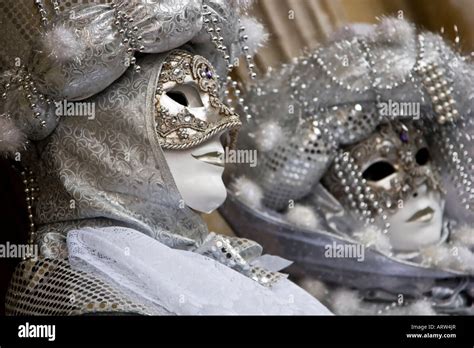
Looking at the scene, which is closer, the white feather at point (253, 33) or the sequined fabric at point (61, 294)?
the sequined fabric at point (61, 294)

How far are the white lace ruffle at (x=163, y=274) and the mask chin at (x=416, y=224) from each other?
2.30 ft

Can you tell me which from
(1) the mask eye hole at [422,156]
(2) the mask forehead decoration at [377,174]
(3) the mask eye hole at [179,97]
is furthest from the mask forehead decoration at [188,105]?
(1) the mask eye hole at [422,156]

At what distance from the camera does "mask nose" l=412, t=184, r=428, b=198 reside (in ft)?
9.31

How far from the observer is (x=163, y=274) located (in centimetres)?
209

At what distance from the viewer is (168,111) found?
7.18 ft

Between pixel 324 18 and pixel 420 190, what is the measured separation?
15.9 inches

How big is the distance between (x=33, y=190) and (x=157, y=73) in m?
0.28

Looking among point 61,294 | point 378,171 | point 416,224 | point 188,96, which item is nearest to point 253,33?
point 188,96

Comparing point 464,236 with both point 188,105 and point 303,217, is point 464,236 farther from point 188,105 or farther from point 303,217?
point 188,105

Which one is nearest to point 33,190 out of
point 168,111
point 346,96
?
point 168,111

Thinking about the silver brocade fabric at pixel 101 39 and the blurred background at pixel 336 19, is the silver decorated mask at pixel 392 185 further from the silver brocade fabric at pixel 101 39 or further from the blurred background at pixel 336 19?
the silver brocade fabric at pixel 101 39

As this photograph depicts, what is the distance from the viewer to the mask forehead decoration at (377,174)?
9.24 ft

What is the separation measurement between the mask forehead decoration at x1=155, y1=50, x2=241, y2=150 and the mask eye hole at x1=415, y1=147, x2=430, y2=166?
0.71m
